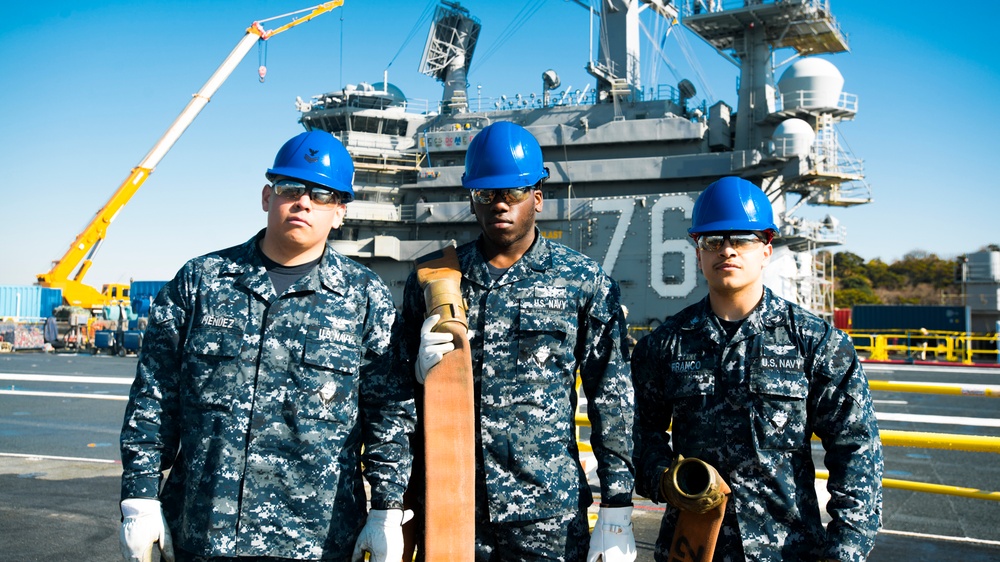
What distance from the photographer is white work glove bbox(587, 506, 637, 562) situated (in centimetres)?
277

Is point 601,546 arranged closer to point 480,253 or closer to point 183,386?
point 480,253

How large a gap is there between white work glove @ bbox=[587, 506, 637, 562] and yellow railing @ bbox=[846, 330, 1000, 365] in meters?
22.6

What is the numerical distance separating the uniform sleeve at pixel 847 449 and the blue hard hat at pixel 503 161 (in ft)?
4.38

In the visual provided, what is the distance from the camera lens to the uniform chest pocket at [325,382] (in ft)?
9.20

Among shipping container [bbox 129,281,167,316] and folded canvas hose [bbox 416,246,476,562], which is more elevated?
shipping container [bbox 129,281,167,316]

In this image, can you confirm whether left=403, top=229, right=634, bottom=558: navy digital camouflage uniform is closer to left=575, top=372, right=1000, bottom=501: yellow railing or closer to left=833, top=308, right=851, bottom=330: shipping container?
left=575, top=372, right=1000, bottom=501: yellow railing

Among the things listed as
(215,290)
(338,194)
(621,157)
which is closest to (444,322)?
(338,194)

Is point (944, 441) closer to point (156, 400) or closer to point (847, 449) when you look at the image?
point (847, 449)

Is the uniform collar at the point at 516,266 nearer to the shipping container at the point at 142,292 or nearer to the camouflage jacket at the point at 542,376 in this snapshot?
the camouflage jacket at the point at 542,376

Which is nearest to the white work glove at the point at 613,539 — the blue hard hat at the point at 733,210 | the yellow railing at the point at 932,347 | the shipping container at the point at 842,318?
the blue hard hat at the point at 733,210

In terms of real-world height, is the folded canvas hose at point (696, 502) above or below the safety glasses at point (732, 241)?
below

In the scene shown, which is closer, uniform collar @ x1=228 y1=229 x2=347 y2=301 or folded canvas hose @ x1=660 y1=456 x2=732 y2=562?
folded canvas hose @ x1=660 y1=456 x2=732 y2=562

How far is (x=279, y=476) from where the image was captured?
2.75 m

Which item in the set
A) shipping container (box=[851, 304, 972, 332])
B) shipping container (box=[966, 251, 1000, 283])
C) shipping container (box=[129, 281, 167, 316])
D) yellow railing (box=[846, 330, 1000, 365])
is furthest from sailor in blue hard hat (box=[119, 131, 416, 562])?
shipping container (box=[129, 281, 167, 316])
